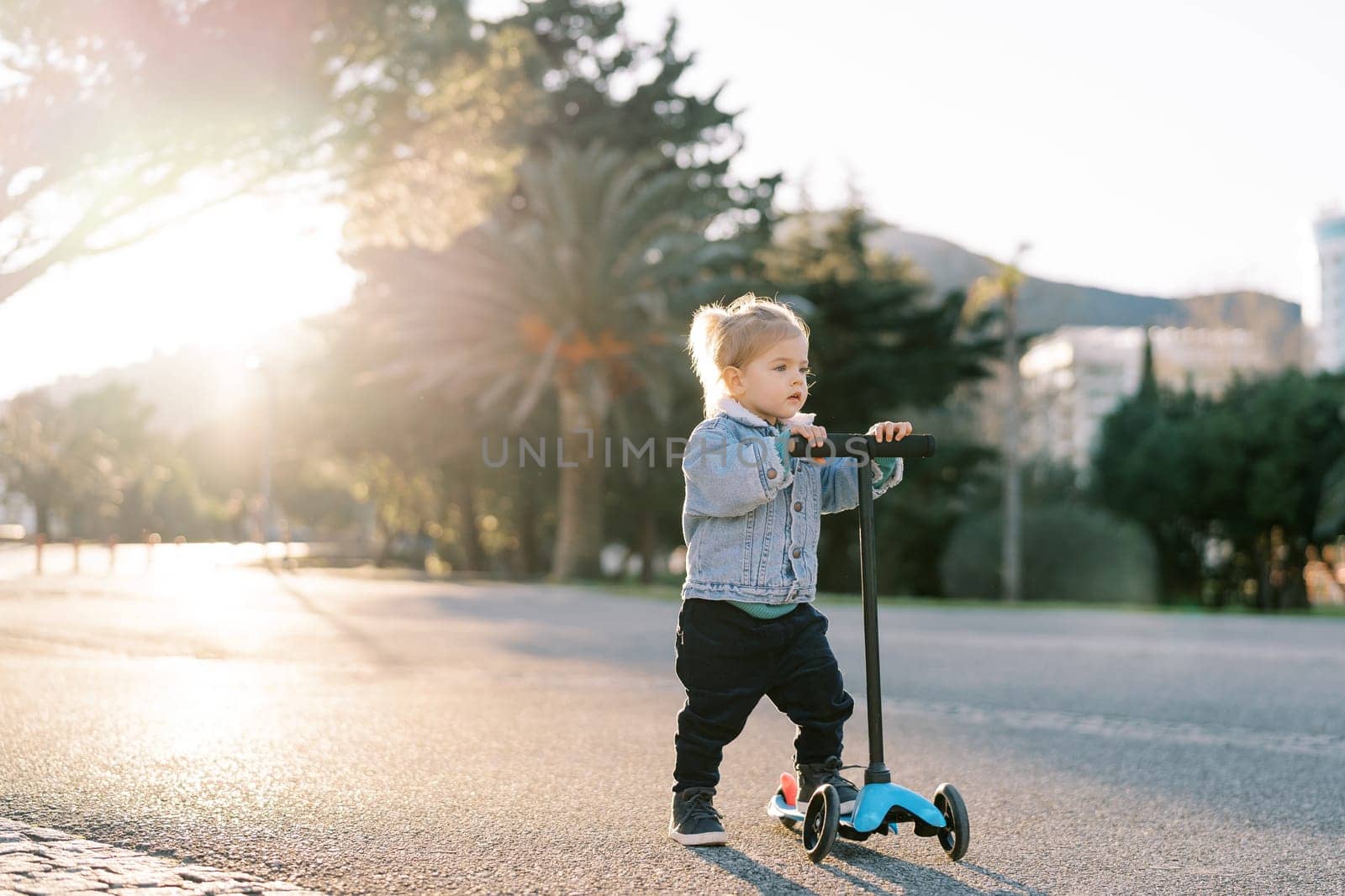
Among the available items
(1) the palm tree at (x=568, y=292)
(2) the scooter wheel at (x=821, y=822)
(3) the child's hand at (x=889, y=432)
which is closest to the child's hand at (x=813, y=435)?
(3) the child's hand at (x=889, y=432)

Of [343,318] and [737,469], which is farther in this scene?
[343,318]

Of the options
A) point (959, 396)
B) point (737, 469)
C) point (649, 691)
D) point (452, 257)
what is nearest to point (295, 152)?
point (649, 691)

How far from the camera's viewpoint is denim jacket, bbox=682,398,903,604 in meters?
3.55

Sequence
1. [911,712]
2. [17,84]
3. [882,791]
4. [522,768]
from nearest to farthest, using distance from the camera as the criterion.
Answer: [882,791] < [522,768] < [911,712] < [17,84]

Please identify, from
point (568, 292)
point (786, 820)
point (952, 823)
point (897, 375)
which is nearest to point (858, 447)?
point (952, 823)

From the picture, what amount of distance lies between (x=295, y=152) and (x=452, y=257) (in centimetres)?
1575

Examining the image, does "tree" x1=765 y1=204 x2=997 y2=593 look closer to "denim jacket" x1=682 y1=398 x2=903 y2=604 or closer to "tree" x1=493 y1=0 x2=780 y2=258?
"tree" x1=493 y1=0 x2=780 y2=258

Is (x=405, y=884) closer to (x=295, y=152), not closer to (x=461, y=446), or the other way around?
(x=295, y=152)

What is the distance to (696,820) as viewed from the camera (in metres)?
3.56

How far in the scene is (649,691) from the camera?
7.27 metres

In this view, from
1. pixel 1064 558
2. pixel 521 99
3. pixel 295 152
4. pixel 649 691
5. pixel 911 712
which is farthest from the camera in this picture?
pixel 1064 558

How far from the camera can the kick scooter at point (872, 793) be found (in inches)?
132

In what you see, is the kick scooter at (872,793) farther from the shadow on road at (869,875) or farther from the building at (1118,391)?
the building at (1118,391)

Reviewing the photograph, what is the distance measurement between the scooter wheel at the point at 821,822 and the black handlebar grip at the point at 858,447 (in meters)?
0.82
